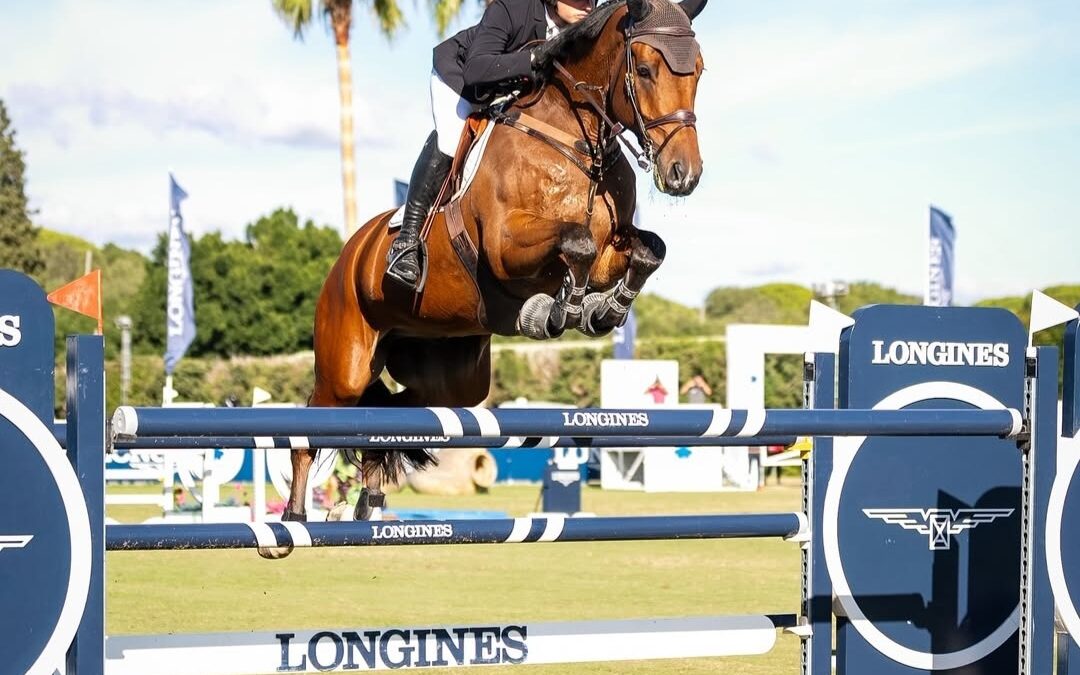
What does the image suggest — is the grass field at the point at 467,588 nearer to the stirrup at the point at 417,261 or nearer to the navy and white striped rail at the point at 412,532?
the stirrup at the point at 417,261

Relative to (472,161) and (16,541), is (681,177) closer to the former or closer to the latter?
(472,161)

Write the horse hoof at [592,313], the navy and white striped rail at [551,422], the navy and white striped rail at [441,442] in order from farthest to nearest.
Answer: the horse hoof at [592,313], the navy and white striped rail at [441,442], the navy and white striped rail at [551,422]

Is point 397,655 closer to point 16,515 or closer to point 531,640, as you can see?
point 531,640

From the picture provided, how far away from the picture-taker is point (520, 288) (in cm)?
503

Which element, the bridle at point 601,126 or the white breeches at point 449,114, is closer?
the bridle at point 601,126

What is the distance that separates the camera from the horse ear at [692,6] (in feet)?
15.6

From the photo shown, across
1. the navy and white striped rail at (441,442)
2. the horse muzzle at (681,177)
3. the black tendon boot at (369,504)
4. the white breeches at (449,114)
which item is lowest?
the black tendon boot at (369,504)

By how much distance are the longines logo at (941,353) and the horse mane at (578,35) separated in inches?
63.0

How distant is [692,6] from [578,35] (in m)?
0.45

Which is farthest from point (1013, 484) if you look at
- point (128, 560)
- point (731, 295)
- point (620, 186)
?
point (731, 295)

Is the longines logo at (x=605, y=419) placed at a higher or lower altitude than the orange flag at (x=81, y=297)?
lower

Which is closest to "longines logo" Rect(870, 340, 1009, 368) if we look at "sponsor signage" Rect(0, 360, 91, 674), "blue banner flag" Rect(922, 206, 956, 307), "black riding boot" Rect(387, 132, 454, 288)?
"black riding boot" Rect(387, 132, 454, 288)

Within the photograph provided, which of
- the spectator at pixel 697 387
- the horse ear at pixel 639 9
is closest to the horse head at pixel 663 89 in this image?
the horse ear at pixel 639 9

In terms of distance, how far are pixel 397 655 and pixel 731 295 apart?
229ft
